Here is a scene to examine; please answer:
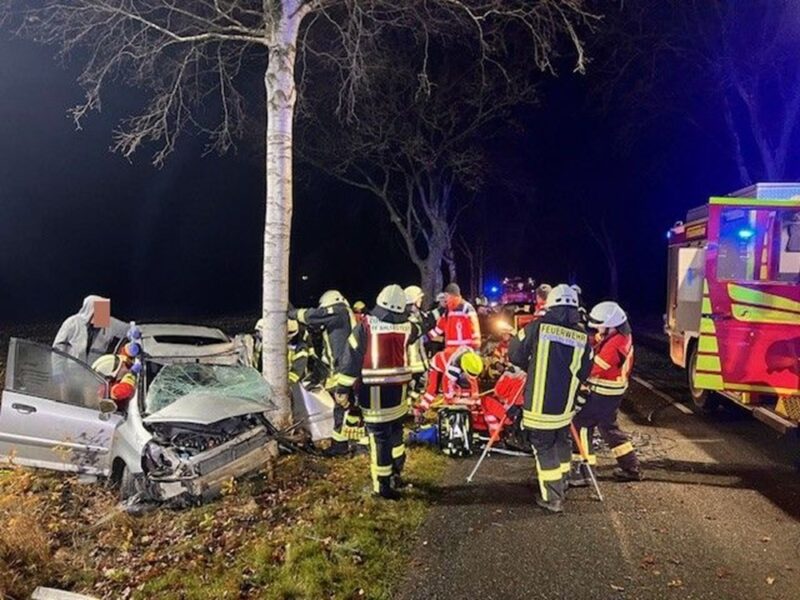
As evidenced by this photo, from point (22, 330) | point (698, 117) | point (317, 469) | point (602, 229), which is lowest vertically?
point (22, 330)

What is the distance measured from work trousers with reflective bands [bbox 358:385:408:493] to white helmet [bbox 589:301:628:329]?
186 cm

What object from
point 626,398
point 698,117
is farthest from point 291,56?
point 698,117

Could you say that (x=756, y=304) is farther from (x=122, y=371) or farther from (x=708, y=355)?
(x=122, y=371)

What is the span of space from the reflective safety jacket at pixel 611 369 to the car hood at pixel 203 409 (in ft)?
9.77

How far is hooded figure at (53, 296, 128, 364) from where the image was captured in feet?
23.9

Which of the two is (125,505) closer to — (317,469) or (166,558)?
(166,558)

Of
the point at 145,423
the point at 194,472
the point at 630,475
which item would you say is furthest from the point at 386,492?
the point at 630,475

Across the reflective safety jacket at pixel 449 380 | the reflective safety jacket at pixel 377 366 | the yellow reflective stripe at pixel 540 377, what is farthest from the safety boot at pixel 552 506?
the reflective safety jacket at pixel 449 380

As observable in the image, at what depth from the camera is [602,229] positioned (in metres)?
39.4

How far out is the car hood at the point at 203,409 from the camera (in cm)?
534

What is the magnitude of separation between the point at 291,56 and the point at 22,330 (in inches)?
800

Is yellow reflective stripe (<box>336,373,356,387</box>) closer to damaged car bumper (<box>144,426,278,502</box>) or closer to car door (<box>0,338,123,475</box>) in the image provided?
damaged car bumper (<box>144,426,278,502</box>)

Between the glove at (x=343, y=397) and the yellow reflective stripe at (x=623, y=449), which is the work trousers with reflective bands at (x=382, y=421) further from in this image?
the yellow reflective stripe at (x=623, y=449)

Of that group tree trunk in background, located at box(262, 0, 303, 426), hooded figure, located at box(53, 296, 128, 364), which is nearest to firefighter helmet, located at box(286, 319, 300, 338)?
tree trunk in background, located at box(262, 0, 303, 426)
